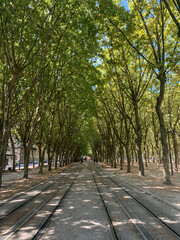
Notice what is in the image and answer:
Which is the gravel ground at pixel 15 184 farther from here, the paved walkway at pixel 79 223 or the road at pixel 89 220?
the paved walkway at pixel 79 223

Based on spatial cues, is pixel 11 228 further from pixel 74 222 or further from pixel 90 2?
pixel 90 2

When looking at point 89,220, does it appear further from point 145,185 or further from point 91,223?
point 145,185

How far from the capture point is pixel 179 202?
6973 mm

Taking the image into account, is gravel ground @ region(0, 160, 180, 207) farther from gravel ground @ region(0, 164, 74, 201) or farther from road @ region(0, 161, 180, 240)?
road @ region(0, 161, 180, 240)

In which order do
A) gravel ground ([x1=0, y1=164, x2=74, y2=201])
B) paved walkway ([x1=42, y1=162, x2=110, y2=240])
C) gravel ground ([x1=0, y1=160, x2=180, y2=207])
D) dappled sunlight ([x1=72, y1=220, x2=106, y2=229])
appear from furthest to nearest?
gravel ground ([x1=0, y1=164, x2=74, y2=201]), gravel ground ([x1=0, y1=160, x2=180, y2=207]), dappled sunlight ([x1=72, y1=220, x2=106, y2=229]), paved walkway ([x1=42, y1=162, x2=110, y2=240])

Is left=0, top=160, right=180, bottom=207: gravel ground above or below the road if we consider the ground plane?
below

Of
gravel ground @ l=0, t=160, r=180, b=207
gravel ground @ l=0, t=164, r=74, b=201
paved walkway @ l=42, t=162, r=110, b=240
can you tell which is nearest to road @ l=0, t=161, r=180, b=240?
paved walkway @ l=42, t=162, r=110, b=240

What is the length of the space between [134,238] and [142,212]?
2.04 m

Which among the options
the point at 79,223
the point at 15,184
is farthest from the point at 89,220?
the point at 15,184

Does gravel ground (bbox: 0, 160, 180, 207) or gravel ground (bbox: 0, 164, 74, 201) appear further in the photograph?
gravel ground (bbox: 0, 164, 74, 201)

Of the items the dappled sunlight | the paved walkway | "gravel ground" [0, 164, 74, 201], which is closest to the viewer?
the paved walkway

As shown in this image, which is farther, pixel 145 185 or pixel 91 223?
pixel 145 185

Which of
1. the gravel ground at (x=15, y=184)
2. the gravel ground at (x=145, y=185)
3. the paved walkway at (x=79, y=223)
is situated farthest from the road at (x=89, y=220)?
the gravel ground at (x=15, y=184)

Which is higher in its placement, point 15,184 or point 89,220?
point 89,220
